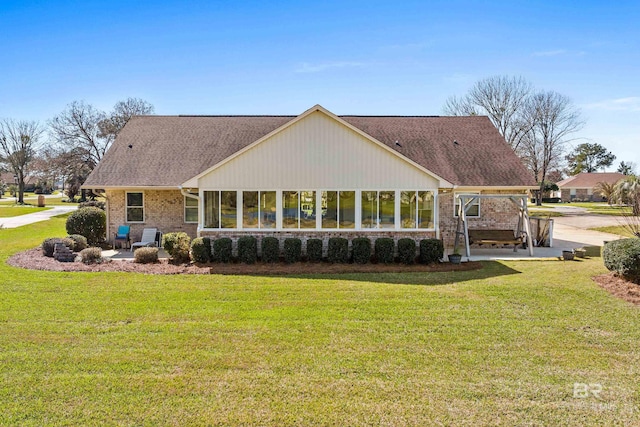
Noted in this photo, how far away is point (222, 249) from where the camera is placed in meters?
13.8

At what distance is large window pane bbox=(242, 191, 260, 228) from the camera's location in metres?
14.5

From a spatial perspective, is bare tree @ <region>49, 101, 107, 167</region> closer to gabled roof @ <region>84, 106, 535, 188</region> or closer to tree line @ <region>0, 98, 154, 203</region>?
tree line @ <region>0, 98, 154, 203</region>

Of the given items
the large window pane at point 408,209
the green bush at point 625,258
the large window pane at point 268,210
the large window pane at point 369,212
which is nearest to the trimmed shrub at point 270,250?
the large window pane at point 268,210

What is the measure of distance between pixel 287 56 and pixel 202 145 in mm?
5461

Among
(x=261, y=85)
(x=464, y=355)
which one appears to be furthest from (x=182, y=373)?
(x=261, y=85)

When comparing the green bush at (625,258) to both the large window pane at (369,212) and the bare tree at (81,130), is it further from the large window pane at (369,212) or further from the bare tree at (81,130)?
the bare tree at (81,130)

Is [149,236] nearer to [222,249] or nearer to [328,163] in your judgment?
[222,249]

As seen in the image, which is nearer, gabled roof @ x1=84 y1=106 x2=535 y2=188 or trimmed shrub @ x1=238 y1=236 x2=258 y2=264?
trimmed shrub @ x1=238 y1=236 x2=258 y2=264

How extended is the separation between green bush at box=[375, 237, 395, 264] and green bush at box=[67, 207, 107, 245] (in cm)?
1140

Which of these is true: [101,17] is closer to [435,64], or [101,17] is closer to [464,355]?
[435,64]

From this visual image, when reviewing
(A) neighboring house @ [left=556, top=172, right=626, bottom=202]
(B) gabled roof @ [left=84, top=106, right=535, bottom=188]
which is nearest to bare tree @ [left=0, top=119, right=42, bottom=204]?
(B) gabled roof @ [left=84, top=106, right=535, bottom=188]

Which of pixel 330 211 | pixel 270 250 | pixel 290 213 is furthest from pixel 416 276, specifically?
pixel 290 213

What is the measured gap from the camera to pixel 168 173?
1747 centimetres

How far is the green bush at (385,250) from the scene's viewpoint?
13.9m
